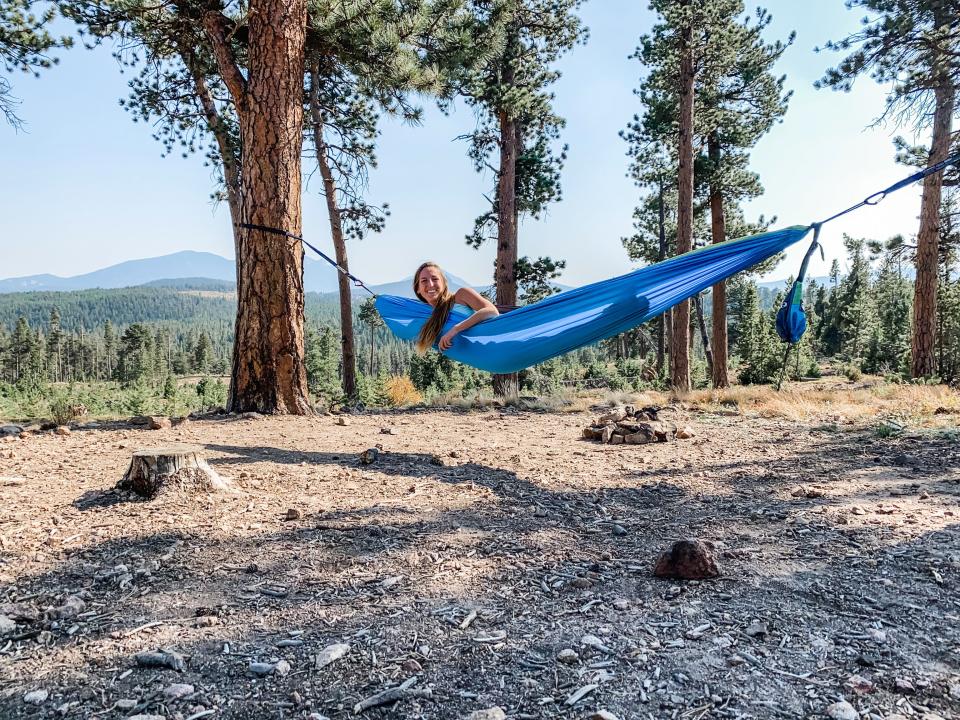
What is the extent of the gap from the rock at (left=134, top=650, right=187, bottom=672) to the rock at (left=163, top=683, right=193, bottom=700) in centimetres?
7

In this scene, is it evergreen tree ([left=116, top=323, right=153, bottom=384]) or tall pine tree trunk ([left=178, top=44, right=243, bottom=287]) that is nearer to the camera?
tall pine tree trunk ([left=178, top=44, right=243, bottom=287])

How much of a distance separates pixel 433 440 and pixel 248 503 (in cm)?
173

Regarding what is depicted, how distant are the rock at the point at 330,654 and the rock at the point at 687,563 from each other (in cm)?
98

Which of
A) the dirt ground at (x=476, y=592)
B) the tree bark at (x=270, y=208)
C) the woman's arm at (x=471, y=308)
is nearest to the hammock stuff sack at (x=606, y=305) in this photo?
the woman's arm at (x=471, y=308)

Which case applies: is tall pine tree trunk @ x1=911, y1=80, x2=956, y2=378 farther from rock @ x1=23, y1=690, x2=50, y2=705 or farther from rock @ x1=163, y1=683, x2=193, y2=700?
rock @ x1=23, y1=690, x2=50, y2=705

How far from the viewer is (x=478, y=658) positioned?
1318mm

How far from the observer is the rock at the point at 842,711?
3.57 feet

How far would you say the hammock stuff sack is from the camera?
10.7ft


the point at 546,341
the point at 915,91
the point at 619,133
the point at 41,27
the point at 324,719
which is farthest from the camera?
the point at 619,133

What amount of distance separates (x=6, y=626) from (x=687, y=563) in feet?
6.21

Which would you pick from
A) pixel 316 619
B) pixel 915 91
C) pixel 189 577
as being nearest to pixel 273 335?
pixel 189 577

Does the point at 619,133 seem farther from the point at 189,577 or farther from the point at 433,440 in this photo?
the point at 189,577

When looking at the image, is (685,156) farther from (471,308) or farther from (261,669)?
(261,669)

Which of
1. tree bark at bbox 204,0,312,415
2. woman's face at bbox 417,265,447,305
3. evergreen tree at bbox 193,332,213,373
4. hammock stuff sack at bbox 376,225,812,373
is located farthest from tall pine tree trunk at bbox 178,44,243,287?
evergreen tree at bbox 193,332,213,373
